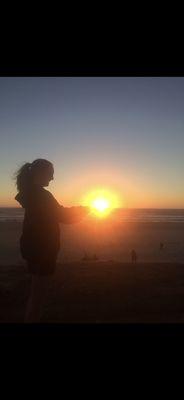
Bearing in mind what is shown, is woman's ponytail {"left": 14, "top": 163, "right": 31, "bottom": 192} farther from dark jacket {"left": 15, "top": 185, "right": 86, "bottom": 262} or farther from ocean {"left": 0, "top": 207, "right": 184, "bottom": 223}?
ocean {"left": 0, "top": 207, "right": 184, "bottom": 223}

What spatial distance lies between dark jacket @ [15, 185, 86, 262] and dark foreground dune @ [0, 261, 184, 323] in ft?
7.93

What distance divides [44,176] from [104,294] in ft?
12.3

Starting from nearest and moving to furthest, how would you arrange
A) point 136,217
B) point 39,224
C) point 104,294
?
point 39,224 < point 104,294 < point 136,217

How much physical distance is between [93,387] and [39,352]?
0.42 meters

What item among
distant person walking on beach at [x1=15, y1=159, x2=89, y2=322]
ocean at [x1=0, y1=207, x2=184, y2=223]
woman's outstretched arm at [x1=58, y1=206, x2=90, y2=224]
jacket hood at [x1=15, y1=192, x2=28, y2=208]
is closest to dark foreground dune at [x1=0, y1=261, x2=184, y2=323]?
distant person walking on beach at [x1=15, y1=159, x2=89, y2=322]

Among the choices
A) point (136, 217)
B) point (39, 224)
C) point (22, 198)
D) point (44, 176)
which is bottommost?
point (39, 224)

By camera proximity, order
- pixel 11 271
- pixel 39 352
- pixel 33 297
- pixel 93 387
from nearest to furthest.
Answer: pixel 93 387 < pixel 39 352 < pixel 33 297 < pixel 11 271

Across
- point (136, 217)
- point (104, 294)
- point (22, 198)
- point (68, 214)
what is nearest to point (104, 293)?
point (104, 294)

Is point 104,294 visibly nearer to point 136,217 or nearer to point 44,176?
point 44,176

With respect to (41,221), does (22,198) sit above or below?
above

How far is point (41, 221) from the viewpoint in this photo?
11.1 ft
